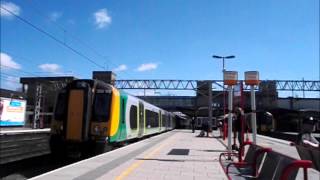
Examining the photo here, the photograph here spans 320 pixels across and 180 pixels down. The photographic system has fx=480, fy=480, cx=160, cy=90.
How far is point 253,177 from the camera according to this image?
11516 mm

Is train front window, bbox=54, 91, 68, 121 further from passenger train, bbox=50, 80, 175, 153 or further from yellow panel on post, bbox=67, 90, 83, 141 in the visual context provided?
yellow panel on post, bbox=67, 90, 83, 141

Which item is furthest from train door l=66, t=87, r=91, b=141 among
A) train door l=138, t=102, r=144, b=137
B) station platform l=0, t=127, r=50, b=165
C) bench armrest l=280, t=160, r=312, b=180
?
bench armrest l=280, t=160, r=312, b=180

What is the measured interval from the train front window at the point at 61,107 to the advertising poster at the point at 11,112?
1344 inches

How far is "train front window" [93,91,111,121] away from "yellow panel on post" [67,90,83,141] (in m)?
0.60

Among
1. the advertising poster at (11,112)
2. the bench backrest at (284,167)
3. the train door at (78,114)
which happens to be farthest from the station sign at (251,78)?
the advertising poster at (11,112)

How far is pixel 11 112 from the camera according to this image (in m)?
53.3

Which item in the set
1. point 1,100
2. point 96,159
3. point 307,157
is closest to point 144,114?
point 96,159

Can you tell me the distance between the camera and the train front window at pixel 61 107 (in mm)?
18531

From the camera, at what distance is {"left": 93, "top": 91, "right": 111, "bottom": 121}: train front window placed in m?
18.5

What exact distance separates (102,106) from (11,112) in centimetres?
3755

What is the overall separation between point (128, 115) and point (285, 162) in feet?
49.8

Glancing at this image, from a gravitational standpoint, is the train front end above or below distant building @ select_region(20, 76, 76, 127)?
below

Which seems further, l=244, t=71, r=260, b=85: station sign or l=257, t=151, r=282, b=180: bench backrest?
l=244, t=71, r=260, b=85: station sign

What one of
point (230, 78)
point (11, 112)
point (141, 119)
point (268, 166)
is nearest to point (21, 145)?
point (141, 119)
